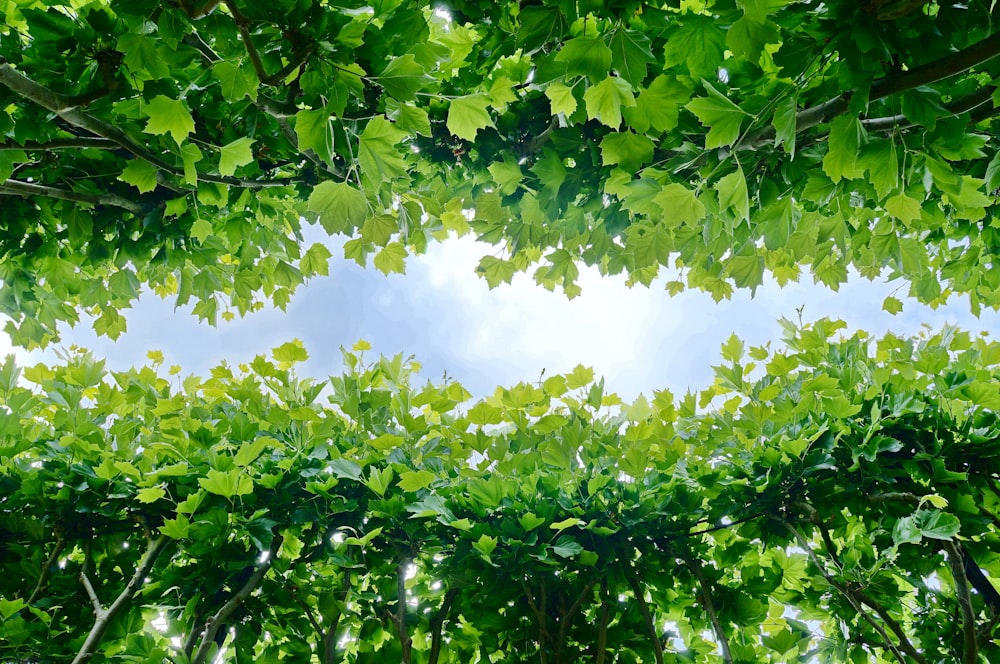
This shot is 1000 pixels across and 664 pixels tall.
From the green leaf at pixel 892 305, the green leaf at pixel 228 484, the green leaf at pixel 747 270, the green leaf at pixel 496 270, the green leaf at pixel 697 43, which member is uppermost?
the green leaf at pixel 892 305

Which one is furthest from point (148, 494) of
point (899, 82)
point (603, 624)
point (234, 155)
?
point (899, 82)

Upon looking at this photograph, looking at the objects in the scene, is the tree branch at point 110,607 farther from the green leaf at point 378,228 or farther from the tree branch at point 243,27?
the tree branch at point 243,27

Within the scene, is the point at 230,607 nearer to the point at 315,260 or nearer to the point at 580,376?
the point at 580,376

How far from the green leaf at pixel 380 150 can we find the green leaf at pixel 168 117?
0.47 m

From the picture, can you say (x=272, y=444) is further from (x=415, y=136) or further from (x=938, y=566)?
(x=938, y=566)

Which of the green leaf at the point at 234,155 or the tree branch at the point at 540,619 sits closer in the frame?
the tree branch at the point at 540,619

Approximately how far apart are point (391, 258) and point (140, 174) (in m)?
0.94

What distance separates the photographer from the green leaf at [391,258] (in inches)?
97.8

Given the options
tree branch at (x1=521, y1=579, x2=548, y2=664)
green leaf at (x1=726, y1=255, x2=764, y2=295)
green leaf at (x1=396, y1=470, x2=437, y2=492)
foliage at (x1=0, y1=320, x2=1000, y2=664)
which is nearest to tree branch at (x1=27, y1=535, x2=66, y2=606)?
foliage at (x1=0, y1=320, x2=1000, y2=664)

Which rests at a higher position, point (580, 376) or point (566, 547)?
point (580, 376)

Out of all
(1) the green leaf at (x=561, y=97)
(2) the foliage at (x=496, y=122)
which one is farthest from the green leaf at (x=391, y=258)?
(1) the green leaf at (x=561, y=97)

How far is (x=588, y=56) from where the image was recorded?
4.29 feet

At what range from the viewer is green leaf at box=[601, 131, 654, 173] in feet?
5.61

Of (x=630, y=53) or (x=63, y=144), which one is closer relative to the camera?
(x=630, y=53)
